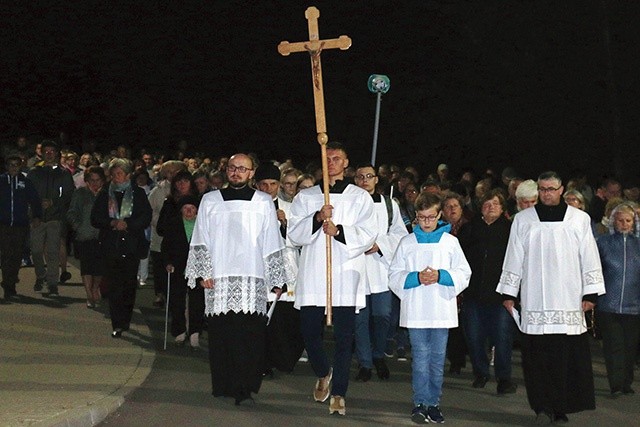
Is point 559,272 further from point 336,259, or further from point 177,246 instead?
point 177,246

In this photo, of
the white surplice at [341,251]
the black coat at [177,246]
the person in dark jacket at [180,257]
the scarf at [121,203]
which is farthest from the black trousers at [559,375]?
the scarf at [121,203]

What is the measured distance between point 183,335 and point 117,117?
1224 inches

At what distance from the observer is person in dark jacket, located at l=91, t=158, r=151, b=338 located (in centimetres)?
1502

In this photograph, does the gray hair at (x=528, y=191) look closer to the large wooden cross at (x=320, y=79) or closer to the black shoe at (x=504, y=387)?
the black shoe at (x=504, y=387)

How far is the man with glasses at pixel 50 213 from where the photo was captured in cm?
1848

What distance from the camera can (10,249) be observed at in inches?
703

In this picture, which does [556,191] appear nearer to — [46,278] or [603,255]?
[603,255]

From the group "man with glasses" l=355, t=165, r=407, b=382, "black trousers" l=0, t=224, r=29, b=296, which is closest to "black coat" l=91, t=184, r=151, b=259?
"black trousers" l=0, t=224, r=29, b=296

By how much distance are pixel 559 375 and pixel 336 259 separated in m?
1.94

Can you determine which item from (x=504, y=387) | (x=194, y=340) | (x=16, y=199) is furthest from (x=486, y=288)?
(x=16, y=199)

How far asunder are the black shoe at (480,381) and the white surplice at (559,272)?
173 cm

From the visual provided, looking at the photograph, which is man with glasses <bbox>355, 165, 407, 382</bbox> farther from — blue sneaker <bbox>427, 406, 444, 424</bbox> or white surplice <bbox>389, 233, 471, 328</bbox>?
blue sneaker <bbox>427, 406, 444, 424</bbox>

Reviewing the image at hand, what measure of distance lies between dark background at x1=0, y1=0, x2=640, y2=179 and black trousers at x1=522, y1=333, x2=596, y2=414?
766 inches

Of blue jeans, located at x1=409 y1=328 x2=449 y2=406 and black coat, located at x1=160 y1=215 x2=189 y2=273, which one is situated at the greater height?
black coat, located at x1=160 y1=215 x2=189 y2=273
